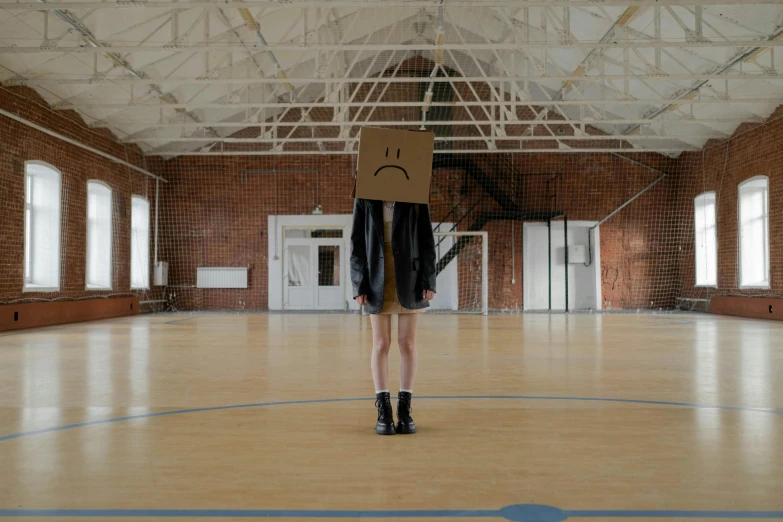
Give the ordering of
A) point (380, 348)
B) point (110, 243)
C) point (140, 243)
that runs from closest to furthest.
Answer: point (380, 348) < point (110, 243) < point (140, 243)

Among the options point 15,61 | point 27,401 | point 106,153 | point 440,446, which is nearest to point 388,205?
point 440,446

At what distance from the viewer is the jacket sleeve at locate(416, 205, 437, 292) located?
135 inches

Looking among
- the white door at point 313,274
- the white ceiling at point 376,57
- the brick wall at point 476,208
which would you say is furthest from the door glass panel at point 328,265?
the white ceiling at point 376,57

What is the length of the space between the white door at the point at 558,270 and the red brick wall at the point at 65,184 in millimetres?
9894

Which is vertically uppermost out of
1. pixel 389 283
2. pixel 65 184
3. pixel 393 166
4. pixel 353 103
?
pixel 353 103

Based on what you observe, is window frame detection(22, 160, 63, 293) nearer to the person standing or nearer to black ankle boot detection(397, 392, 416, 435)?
the person standing

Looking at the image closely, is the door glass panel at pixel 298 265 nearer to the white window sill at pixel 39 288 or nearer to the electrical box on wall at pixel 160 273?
the electrical box on wall at pixel 160 273

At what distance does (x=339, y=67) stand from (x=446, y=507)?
487 inches

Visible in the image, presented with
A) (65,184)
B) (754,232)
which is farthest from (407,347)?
(754,232)

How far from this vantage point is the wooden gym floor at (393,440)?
2.26 meters

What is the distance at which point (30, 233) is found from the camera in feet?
41.5

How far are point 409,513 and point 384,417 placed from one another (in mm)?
1216

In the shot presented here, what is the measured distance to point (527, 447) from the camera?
3016 millimetres

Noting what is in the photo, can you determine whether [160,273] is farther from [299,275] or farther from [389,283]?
[389,283]
